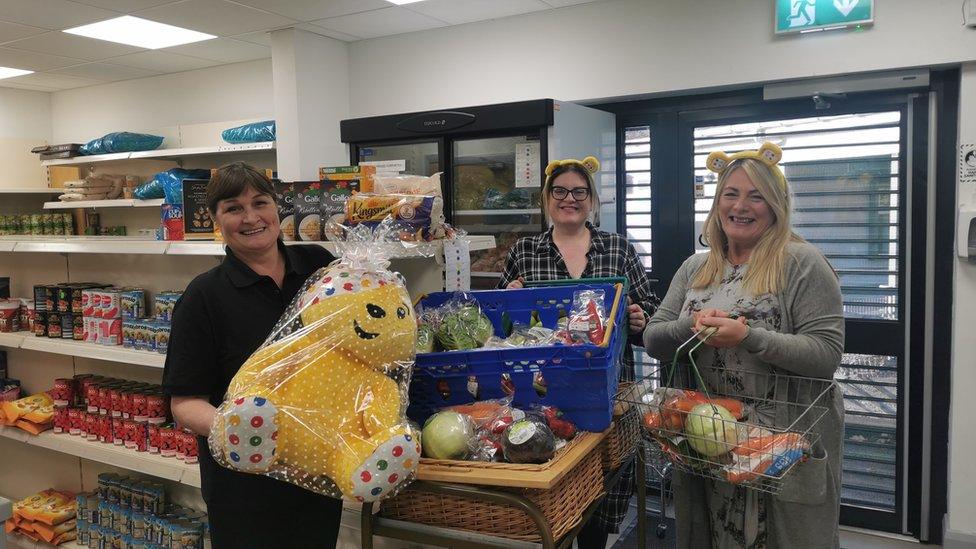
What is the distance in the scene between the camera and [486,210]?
14.0ft

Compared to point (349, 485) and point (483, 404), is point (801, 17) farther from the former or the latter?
point (349, 485)

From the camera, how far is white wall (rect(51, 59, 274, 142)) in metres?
5.85

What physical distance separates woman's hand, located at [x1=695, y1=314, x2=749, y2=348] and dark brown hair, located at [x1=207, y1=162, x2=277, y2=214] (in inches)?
47.0

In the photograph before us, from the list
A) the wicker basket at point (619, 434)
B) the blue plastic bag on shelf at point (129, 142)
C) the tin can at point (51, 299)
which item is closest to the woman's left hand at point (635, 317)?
the wicker basket at point (619, 434)

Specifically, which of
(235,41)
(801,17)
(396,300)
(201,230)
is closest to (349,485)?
(396,300)

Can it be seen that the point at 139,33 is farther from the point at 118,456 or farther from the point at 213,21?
the point at 118,456

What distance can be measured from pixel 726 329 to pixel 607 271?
0.87 m

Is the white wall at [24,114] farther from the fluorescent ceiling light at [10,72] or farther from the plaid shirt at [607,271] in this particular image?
the plaid shirt at [607,271]

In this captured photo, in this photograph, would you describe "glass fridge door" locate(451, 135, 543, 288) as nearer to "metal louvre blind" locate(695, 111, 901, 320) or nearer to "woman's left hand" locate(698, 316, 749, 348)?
"metal louvre blind" locate(695, 111, 901, 320)

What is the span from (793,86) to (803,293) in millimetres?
2199

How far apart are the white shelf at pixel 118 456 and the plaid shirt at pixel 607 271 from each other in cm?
153

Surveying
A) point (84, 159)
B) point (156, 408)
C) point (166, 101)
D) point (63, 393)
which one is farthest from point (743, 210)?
point (84, 159)

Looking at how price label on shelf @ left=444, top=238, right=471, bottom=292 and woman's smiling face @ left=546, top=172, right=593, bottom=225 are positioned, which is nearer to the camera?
price label on shelf @ left=444, top=238, right=471, bottom=292

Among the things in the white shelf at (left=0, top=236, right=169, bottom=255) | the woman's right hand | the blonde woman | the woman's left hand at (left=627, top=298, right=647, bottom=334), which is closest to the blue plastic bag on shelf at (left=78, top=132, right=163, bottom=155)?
the white shelf at (left=0, top=236, right=169, bottom=255)
